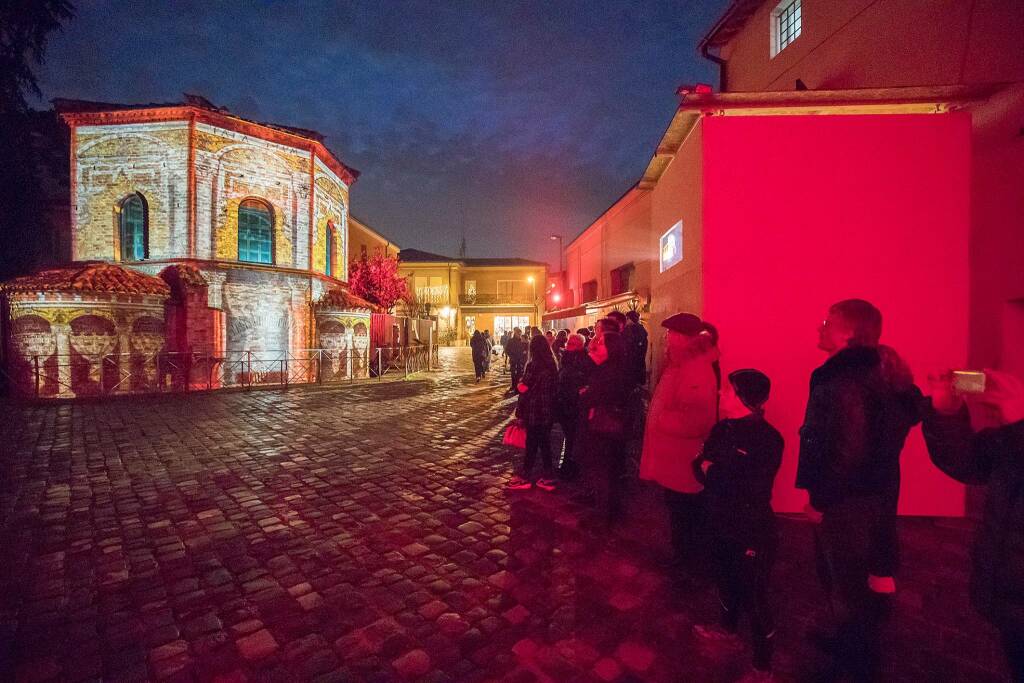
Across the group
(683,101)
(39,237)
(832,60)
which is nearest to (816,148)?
(683,101)

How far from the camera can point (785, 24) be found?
8758 mm

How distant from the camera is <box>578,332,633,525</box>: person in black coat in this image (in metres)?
4.41

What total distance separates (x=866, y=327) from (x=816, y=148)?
3.22 m

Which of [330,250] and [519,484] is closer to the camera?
[519,484]

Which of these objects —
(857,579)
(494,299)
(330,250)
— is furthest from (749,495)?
(494,299)

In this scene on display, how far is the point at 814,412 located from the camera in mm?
2443

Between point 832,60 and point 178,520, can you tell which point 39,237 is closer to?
point 178,520

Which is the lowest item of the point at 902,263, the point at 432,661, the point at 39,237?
the point at 432,661

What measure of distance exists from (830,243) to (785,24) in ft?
22.3

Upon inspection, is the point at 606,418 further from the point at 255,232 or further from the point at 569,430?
the point at 255,232

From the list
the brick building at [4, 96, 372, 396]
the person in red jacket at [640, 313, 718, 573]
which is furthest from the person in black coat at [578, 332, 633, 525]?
the brick building at [4, 96, 372, 396]

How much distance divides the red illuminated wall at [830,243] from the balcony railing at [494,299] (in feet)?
140

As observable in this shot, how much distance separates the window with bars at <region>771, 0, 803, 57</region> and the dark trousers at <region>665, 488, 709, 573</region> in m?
9.06

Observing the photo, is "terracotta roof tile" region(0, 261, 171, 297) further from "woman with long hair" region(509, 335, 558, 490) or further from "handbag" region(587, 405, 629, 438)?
"handbag" region(587, 405, 629, 438)
